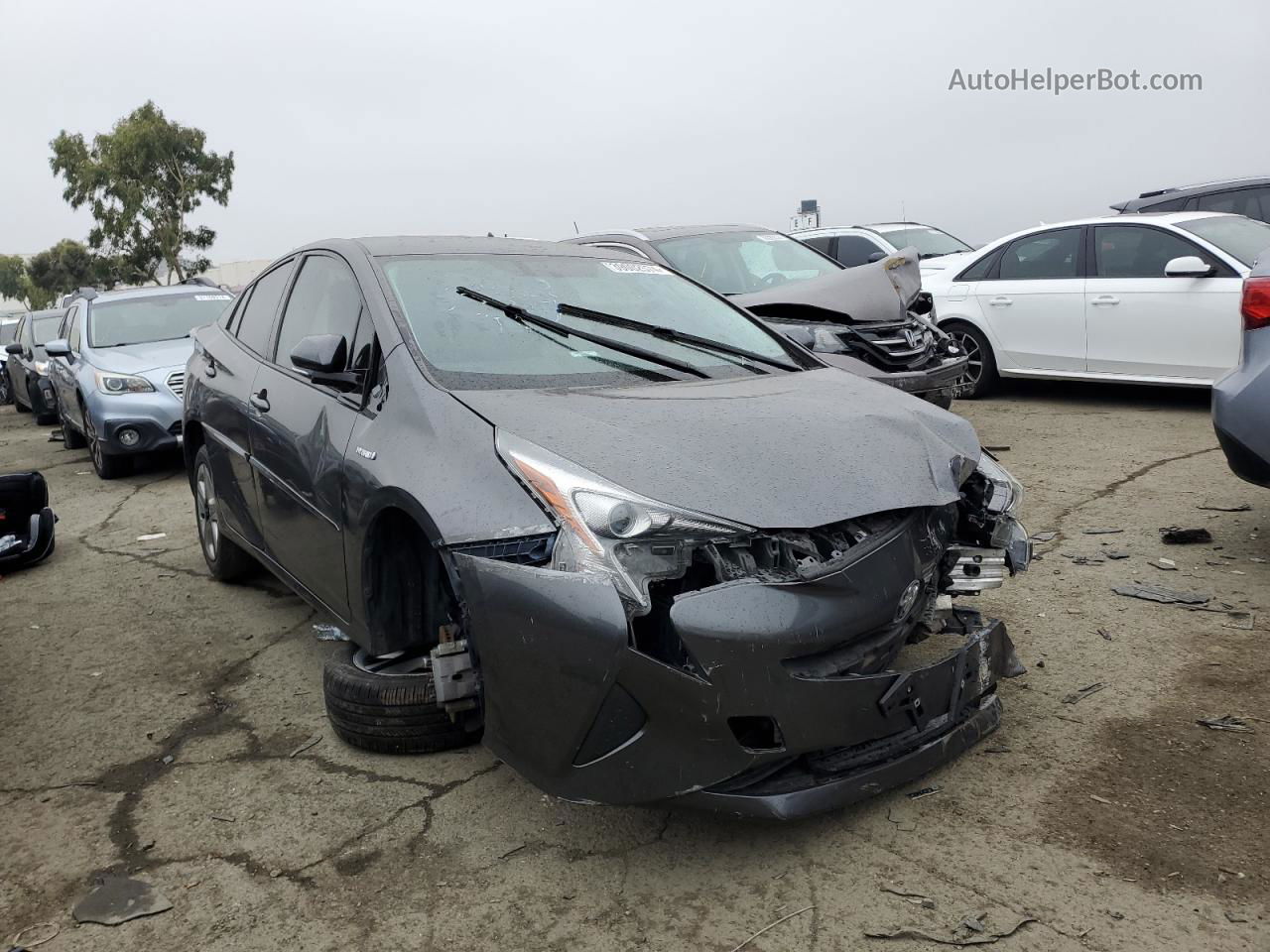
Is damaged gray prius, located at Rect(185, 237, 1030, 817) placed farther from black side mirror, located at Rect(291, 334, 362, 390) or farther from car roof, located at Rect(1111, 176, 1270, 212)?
car roof, located at Rect(1111, 176, 1270, 212)

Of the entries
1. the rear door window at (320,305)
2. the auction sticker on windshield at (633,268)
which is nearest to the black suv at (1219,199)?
the auction sticker on windshield at (633,268)

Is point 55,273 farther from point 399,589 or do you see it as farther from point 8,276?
point 399,589

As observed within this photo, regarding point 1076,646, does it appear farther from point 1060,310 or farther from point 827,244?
point 827,244

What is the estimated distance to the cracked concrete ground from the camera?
2652 millimetres

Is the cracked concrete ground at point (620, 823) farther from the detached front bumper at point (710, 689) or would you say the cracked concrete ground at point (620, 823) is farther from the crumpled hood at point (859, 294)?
the crumpled hood at point (859, 294)

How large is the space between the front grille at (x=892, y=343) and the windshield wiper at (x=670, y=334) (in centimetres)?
307

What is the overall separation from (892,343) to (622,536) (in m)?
4.92

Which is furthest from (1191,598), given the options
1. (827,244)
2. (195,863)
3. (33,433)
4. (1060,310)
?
(33,433)

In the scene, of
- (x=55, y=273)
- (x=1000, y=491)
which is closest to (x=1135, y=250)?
(x=1000, y=491)

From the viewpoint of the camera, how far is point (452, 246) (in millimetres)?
4320

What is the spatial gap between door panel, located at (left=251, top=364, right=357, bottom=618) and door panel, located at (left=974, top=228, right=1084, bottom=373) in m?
6.89

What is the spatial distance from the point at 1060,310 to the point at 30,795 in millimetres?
8180

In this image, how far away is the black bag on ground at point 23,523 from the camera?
20.7ft

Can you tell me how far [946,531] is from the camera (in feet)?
10.7
